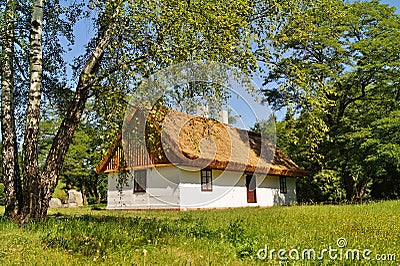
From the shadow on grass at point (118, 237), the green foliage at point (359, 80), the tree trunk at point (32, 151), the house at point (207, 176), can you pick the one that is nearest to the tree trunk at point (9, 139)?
the tree trunk at point (32, 151)

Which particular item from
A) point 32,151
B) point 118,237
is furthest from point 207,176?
point 118,237

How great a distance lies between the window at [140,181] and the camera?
72.5 ft

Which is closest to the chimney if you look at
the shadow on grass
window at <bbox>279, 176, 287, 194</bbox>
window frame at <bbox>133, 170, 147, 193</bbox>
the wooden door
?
the shadow on grass

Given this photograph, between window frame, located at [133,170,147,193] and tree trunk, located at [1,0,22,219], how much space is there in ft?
41.3

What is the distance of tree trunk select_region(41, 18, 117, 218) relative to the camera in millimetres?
9023

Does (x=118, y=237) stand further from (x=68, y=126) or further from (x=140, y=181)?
(x=140, y=181)

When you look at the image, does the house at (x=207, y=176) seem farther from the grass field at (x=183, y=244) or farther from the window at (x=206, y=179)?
the grass field at (x=183, y=244)

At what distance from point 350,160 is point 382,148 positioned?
2228 millimetres

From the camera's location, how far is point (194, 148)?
13.1 m

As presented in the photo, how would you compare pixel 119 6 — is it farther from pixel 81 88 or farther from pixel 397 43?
pixel 397 43

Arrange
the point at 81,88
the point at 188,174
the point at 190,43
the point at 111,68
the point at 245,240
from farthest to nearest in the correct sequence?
1. the point at 188,174
2. the point at 81,88
3. the point at 111,68
4. the point at 190,43
5. the point at 245,240

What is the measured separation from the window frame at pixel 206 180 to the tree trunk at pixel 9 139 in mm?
13055

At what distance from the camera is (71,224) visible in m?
7.86

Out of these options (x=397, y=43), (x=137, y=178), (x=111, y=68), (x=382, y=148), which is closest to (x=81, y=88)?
(x=111, y=68)
